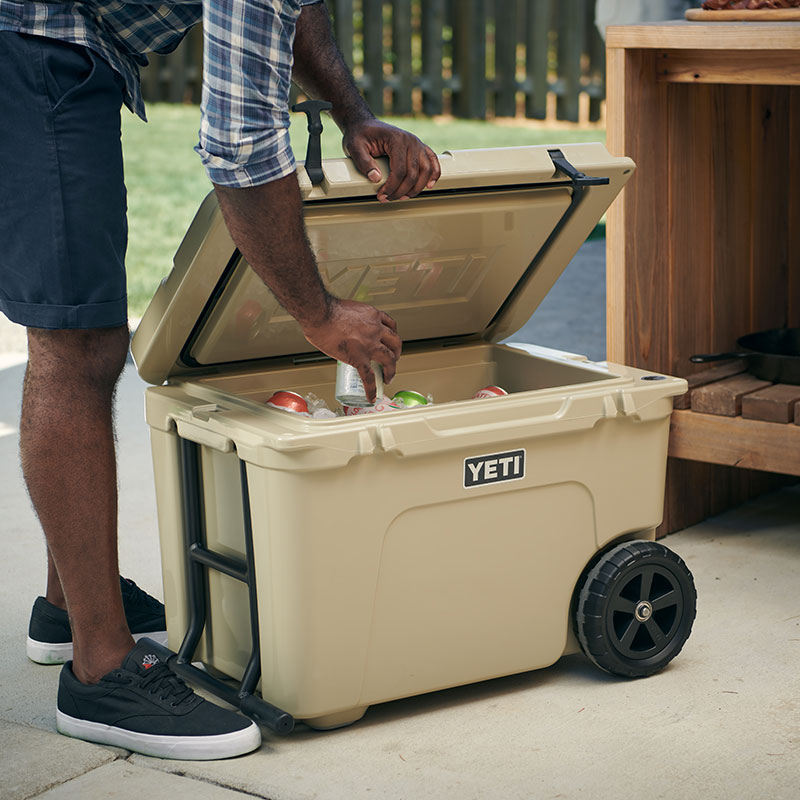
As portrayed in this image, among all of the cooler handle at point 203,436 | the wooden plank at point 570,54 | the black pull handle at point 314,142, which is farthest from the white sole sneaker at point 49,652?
the wooden plank at point 570,54

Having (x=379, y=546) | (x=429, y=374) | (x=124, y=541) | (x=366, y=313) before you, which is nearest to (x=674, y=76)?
(x=429, y=374)

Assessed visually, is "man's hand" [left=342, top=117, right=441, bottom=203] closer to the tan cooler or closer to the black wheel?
the tan cooler

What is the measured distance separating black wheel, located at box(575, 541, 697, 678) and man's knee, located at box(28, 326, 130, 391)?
902mm

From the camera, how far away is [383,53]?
11.4m

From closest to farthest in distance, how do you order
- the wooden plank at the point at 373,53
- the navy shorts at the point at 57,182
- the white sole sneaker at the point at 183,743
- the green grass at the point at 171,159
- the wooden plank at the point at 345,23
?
1. the navy shorts at the point at 57,182
2. the white sole sneaker at the point at 183,743
3. the green grass at the point at 171,159
4. the wooden plank at the point at 345,23
5. the wooden plank at the point at 373,53

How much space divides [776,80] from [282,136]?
1325 mm

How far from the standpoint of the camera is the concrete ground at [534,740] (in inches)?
77.6

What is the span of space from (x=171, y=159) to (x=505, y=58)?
3.45 meters

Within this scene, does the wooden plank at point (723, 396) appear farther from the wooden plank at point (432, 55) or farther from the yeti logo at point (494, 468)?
the wooden plank at point (432, 55)

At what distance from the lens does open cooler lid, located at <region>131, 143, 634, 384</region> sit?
2152 mm

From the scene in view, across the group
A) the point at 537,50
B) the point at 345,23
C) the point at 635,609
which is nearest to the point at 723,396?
the point at 635,609

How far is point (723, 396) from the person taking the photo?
9.70ft

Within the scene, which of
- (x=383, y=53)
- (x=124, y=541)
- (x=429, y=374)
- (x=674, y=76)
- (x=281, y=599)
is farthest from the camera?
(x=383, y=53)

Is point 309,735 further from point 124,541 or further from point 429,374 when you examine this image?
point 124,541
